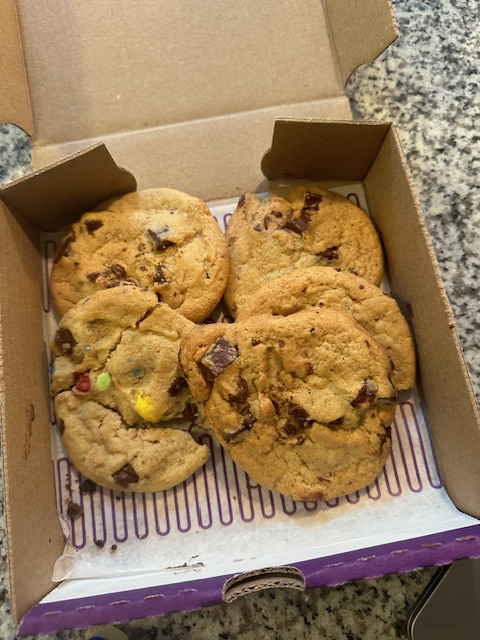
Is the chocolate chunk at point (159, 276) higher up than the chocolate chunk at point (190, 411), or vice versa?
the chocolate chunk at point (159, 276)

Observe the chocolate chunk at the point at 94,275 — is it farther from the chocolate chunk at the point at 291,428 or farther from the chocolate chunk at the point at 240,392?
the chocolate chunk at the point at 291,428

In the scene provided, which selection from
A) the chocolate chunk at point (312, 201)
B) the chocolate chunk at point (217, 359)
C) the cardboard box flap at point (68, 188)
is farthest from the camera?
the chocolate chunk at point (312, 201)

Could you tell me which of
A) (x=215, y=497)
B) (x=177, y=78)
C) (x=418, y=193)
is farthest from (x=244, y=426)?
(x=177, y=78)

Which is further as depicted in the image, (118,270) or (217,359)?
(118,270)

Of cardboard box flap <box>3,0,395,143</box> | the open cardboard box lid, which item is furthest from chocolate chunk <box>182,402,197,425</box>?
cardboard box flap <box>3,0,395,143</box>

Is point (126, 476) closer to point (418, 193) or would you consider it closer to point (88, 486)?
point (88, 486)

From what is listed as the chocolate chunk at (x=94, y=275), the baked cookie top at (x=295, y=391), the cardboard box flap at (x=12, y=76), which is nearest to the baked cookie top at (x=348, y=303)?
the baked cookie top at (x=295, y=391)

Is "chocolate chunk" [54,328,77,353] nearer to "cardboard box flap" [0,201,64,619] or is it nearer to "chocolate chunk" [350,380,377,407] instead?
"cardboard box flap" [0,201,64,619]

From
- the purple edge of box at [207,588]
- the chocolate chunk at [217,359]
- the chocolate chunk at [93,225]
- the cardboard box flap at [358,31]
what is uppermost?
the cardboard box flap at [358,31]
